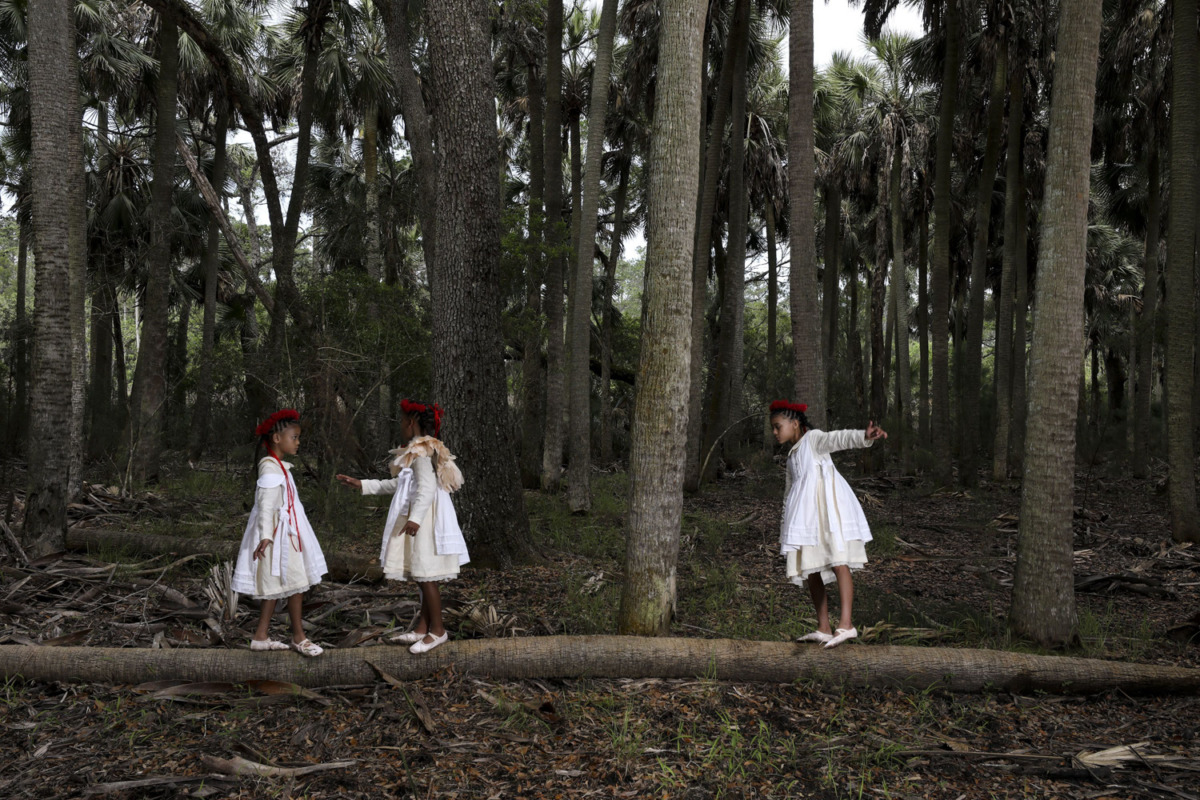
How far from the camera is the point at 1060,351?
539 centimetres

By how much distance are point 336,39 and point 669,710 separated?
60.3 feet

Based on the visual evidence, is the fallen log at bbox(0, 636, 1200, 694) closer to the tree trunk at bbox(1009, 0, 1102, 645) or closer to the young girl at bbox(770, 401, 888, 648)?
the young girl at bbox(770, 401, 888, 648)

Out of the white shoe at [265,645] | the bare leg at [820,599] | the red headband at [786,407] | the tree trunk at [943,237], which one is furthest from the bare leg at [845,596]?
the tree trunk at [943,237]

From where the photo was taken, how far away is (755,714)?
4348 millimetres

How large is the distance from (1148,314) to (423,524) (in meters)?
18.4

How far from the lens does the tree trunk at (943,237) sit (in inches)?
572

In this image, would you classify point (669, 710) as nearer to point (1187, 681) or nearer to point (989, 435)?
point (1187, 681)

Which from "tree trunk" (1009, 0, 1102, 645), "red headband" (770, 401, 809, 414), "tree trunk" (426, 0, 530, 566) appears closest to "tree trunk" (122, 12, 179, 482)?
"tree trunk" (426, 0, 530, 566)

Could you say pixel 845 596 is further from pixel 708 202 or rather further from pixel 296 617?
pixel 708 202

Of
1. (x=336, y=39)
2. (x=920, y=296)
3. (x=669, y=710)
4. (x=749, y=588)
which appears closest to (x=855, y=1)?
(x=920, y=296)

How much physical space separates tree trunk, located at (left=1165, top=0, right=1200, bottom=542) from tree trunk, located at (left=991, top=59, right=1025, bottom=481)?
6.16m

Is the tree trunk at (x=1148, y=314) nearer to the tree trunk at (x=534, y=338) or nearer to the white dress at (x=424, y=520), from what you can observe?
the tree trunk at (x=534, y=338)

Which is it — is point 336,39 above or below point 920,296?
above

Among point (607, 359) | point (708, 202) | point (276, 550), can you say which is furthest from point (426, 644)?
point (607, 359)
